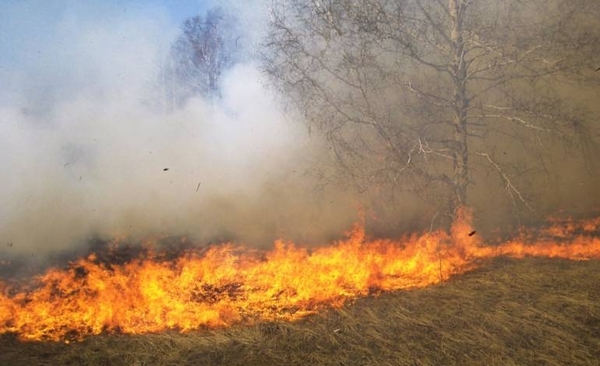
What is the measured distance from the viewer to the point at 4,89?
27.4 ft

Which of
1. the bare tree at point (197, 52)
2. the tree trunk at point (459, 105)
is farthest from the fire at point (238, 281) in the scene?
the bare tree at point (197, 52)

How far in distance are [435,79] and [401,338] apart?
5.31m

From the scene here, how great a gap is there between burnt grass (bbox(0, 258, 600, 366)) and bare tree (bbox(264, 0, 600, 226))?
92.3 inches

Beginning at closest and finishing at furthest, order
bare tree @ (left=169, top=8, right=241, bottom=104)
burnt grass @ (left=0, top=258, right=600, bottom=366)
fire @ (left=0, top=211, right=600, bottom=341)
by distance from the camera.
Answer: burnt grass @ (left=0, top=258, right=600, bottom=366)
fire @ (left=0, top=211, right=600, bottom=341)
bare tree @ (left=169, top=8, right=241, bottom=104)

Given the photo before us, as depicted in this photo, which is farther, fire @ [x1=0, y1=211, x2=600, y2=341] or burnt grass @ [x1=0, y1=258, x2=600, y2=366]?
fire @ [x1=0, y1=211, x2=600, y2=341]

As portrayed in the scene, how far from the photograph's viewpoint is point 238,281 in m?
6.07

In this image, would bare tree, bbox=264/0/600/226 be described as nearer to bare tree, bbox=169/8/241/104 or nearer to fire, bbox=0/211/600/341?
fire, bbox=0/211/600/341

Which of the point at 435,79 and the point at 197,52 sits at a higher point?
the point at 197,52

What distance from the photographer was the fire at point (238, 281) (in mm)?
4945

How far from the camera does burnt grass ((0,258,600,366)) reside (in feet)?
13.0

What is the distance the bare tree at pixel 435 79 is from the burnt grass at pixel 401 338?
2345 millimetres

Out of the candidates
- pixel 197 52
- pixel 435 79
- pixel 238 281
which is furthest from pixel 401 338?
pixel 197 52

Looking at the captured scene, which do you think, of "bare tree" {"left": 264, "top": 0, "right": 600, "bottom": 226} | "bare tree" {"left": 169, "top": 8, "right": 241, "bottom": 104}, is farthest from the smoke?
"bare tree" {"left": 169, "top": 8, "right": 241, "bottom": 104}

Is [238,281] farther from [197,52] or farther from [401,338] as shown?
[197,52]
